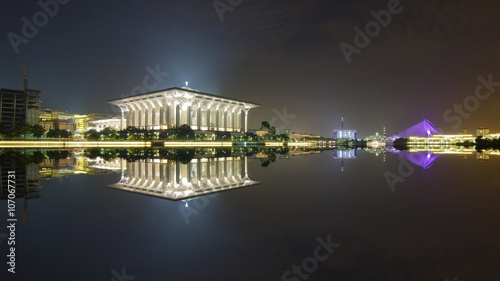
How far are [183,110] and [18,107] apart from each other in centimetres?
4802

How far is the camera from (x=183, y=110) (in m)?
65.2

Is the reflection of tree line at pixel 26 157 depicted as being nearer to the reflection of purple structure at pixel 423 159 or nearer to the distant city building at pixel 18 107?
the reflection of purple structure at pixel 423 159

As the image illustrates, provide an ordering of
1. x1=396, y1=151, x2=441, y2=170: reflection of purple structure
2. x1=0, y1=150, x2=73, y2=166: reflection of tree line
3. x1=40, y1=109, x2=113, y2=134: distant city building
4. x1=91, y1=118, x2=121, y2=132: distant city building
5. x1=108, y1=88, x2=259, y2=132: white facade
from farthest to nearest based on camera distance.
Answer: x1=40, y1=109, x2=113, y2=134: distant city building
x1=91, y1=118, x2=121, y2=132: distant city building
x1=108, y1=88, x2=259, y2=132: white facade
x1=396, y1=151, x2=441, y2=170: reflection of purple structure
x1=0, y1=150, x2=73, y2=166: reflection of tree line

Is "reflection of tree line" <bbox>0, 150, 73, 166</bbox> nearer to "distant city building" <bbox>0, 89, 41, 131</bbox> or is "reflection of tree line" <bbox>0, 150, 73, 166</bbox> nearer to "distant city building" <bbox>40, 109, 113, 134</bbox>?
"distant city building" <bbox>0, 89, 41, 131</bbox>

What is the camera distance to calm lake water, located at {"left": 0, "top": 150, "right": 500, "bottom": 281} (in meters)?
2.73

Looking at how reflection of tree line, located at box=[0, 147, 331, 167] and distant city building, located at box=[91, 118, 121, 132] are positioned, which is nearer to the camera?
reflection of tree line, located at box=[0, 147, 331, 167]

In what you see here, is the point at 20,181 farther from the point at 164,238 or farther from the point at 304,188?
the point at 304,188

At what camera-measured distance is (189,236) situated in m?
3.61

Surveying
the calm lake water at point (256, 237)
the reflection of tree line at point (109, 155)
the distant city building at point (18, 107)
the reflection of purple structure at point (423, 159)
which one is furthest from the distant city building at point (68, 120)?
the calm lake water at point (256, 237)

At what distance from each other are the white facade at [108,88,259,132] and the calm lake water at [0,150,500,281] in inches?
2306

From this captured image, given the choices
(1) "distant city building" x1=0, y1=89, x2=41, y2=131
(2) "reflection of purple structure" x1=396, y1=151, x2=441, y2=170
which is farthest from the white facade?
(2) "reflection of purple structure" x1=396, y1=151, x2=441, y2=170

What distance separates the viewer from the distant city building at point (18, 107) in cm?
7506

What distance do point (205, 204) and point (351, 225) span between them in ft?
8.48

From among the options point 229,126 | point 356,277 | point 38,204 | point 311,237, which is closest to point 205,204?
point 311,237
